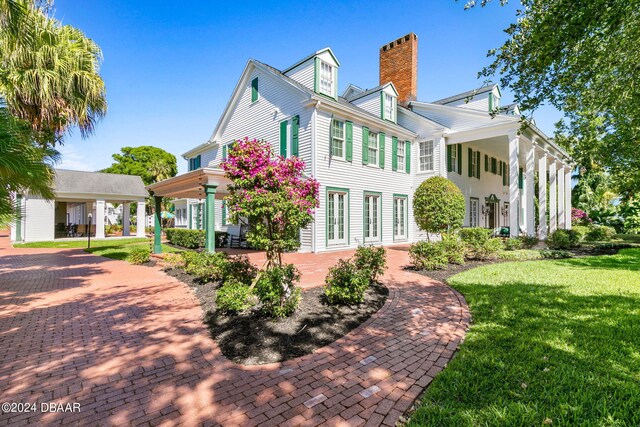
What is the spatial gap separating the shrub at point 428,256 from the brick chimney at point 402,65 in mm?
12562

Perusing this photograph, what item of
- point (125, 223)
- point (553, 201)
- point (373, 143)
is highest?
point (373, 143)

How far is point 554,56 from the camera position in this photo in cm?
441

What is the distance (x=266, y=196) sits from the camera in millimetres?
5027

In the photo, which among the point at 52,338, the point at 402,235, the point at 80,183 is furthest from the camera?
the point at 80,183

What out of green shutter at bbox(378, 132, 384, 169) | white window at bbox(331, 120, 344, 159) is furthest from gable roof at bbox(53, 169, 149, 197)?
green shutter at bbox(378, 132, 384, 169)

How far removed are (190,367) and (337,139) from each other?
11.5 m

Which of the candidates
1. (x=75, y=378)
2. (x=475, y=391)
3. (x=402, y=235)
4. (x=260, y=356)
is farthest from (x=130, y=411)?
(x=402, y=235)

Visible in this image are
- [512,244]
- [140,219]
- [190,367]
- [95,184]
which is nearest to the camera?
[190,367]

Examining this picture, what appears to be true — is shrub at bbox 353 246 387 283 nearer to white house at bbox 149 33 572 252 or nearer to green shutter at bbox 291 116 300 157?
white house at bbox 149 33 572 252

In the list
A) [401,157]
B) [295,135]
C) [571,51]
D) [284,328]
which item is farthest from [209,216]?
[401,157]

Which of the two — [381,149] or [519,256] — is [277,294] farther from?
[381,149]

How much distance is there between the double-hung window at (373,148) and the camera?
593 inches

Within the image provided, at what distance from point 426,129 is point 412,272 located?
442 inches

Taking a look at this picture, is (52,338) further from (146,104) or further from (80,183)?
(80,183)
